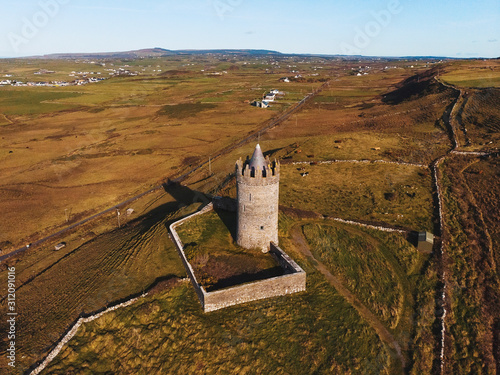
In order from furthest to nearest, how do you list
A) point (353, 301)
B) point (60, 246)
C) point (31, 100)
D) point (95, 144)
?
point (31, 100)
point (95, 144)
point (60, 246)
point (353, 301)

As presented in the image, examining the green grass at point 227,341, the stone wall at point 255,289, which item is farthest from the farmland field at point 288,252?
the stone wall at point 255,289

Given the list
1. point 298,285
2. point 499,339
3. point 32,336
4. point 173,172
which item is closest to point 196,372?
point 298,285

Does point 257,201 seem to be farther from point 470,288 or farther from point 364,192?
point 364,192

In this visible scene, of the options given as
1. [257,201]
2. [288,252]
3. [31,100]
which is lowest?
[288,252]

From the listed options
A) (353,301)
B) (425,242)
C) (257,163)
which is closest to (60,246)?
(257,163)

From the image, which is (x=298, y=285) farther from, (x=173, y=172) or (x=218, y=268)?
(x=173, y=172)

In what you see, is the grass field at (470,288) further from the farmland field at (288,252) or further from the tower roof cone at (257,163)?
the tower roof cone at (257,163)

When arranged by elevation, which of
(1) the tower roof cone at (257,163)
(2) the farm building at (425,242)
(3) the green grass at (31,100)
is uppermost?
(1) the tower roof cone at (257,163)
